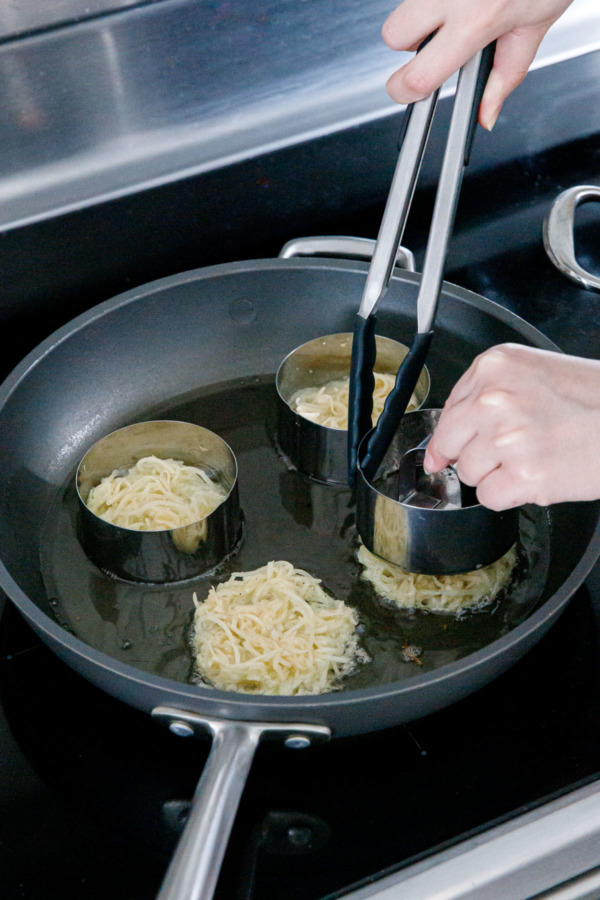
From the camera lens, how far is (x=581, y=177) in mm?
1604

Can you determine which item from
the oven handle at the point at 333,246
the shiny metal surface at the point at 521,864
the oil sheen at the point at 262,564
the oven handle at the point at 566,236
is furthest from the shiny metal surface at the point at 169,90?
the shiny metal surface at the point at 521,864

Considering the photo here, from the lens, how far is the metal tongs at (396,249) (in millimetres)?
923

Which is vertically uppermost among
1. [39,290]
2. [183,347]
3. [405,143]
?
[405,143]

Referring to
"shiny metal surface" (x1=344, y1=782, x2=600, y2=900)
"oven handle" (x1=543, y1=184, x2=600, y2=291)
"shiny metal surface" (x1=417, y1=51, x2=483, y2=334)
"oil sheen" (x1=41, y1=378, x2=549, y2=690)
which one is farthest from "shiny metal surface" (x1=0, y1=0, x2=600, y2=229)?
"shiny metal surface" (x1=344, y1=782, x2=600, y2=900)

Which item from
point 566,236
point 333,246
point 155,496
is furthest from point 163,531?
point 566,236

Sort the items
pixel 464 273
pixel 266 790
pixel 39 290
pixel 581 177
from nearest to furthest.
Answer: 1. pixel 266 790
2. pixel 39 290
3. pixel 464 273
4. pixel 581 177

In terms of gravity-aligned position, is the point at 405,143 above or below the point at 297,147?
above

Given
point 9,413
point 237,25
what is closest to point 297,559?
point 9,413

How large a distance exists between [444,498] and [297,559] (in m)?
0.19

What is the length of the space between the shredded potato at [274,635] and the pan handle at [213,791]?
137mm

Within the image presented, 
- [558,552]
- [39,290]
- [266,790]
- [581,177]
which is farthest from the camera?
[581,177]

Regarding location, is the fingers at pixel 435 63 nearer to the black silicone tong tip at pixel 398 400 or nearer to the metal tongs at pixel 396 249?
the metal tongs at pixel 396 249

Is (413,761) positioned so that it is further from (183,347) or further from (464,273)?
(464,273)

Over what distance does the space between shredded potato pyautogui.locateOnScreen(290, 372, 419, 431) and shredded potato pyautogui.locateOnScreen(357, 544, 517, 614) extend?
0.25 m
